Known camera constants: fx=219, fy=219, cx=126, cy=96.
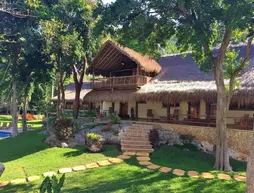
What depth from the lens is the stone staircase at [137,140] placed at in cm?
1129

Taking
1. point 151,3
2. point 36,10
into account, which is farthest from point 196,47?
point 36,10

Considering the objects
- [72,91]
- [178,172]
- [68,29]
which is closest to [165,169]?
[178,172]

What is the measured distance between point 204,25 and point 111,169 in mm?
Answer: 6732

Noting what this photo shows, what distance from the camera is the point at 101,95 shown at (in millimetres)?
17203

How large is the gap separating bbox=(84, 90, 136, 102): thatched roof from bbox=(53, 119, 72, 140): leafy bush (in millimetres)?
4425

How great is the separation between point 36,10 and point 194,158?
14.4m

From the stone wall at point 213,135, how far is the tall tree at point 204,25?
276cm

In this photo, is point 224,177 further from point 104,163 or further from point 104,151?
point 104,151

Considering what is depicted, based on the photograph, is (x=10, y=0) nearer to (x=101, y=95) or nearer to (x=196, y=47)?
(x=101, y=95)

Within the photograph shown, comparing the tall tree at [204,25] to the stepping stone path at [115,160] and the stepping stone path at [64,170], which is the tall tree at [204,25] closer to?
the stepping stone path at [115,160]

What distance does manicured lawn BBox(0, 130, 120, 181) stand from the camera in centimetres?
867

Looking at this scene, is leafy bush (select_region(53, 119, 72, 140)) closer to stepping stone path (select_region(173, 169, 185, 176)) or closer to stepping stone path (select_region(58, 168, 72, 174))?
stepping stone path (select_region(58, 168, 72, 174))

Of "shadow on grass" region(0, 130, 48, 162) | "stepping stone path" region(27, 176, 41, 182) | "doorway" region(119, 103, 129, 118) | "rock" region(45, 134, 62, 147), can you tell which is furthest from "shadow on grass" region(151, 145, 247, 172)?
"doorway" region(119, 103, 129, 118)

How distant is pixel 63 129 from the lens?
40.4 feet
